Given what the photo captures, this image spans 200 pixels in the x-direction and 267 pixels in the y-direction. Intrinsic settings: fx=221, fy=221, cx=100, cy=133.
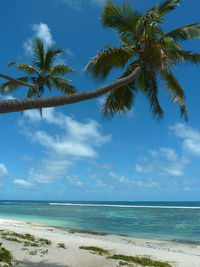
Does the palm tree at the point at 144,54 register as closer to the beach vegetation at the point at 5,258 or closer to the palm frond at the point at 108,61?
the palm frond at the point at 108,61

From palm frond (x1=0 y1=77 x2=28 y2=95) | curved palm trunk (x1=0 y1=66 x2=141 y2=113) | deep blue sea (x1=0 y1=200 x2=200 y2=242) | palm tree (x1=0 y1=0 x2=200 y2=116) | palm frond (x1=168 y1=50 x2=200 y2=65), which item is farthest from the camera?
deep blue sea (x1=0 y1=200 x2=200 y2=242)

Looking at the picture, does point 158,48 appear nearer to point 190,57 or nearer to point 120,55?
point 120,55

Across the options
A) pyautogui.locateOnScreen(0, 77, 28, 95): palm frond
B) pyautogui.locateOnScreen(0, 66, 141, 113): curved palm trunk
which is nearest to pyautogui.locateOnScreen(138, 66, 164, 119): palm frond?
pyautogui.locateOnScreen(0, 66, 141, 113): curved palm trunk

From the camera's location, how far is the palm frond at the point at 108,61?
8812mm

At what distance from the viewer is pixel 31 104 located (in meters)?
4.43

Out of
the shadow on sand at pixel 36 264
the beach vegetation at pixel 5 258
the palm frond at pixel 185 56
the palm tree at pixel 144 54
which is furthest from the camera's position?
the palm frond at pixel 185 56

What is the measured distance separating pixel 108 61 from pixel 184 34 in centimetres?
319

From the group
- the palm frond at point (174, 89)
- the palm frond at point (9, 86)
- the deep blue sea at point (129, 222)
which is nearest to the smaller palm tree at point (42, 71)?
the palm frond at point (9, 86)

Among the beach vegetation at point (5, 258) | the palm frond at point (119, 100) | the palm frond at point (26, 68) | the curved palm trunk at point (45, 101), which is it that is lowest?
the beach vegetation at point (5, 258)

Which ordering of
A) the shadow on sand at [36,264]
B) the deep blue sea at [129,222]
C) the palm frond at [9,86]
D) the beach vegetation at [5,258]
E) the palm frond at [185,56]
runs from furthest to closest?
1. the deep blue sea at [129,222]
2. the palm frond at [9,86]
3. the palm frond at [185,56]
4. the shadow on sand at [36,264]
5. the beach vegetation at [5,258]

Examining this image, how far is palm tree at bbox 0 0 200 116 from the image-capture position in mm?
7938

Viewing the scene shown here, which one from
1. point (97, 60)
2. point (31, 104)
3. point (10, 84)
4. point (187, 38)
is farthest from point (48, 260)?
point (187, 38)

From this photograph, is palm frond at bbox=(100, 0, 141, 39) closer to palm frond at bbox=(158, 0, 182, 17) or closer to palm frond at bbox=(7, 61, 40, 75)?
palm frond at bbox=(158, 0, 182, 17)

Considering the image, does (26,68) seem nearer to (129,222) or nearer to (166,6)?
(166,6)
